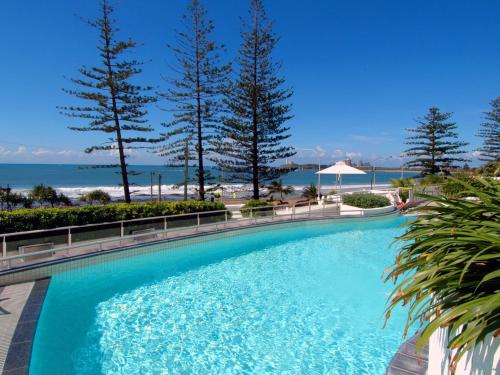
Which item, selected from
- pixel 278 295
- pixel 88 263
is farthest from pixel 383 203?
pixel 88 263

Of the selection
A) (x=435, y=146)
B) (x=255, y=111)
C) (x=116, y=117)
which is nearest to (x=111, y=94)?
(x=116, y=117)

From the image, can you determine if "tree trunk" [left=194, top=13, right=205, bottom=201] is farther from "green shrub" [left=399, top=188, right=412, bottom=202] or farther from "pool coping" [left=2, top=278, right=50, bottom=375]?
"pool coping" [left=2, top=278, right=50, bottom=375]

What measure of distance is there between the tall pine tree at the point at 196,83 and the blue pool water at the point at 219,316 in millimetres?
8216

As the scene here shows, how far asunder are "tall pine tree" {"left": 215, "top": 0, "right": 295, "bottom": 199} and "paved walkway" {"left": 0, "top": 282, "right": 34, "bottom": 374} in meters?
11.8

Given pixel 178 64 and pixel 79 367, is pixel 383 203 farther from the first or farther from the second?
pixel 79 367

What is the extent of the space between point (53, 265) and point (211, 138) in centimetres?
1043

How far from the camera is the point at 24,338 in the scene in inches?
144

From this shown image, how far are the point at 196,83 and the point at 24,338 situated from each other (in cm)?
1304

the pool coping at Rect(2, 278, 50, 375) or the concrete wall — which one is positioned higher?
the concrete wall

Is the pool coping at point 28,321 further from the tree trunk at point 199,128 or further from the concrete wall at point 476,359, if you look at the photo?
the tree trunk at point 199,128

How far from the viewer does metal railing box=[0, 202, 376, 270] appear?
20.4ft

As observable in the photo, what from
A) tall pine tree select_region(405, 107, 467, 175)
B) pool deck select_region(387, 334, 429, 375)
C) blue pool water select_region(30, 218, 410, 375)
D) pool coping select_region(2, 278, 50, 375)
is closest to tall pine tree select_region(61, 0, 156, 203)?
blue pool water select_region(30, 218, 410, 375)

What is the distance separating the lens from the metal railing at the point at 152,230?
20.4 feet

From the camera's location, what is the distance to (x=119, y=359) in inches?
150
